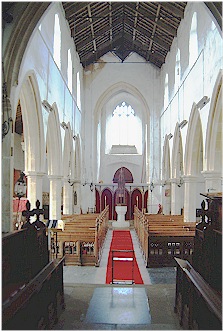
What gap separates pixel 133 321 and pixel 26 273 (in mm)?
1444

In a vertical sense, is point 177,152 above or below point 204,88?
below

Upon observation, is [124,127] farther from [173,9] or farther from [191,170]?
[191,170]

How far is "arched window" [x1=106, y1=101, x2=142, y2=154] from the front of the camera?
26.1 meters

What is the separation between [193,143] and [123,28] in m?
8.93

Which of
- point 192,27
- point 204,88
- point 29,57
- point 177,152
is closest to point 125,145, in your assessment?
point 177,152

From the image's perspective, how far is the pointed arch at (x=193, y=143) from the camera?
12.9m

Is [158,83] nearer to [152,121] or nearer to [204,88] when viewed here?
[152,121]

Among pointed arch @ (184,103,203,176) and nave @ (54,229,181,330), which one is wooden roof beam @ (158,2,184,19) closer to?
pointed arch @ (184,103,203,176)

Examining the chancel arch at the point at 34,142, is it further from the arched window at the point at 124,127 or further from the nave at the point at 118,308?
the arched window at the point at 124,127

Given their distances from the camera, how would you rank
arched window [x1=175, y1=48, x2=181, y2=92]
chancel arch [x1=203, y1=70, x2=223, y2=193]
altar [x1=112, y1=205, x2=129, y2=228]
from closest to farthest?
chancel arch [x1=203, y1=70, x2=223, y2=193] → arched window [x1=175, y1=48, x2=181, y2=92] → altar [x1=112, y1=205, x2=129, y2=228]

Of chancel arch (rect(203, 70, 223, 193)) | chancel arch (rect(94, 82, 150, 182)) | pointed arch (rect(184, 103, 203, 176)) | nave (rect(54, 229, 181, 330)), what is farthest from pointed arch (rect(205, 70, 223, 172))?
chancel arch (rect(94, 82, 150, 182))

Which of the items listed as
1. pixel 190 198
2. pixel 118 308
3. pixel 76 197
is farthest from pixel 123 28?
pixel 118 308

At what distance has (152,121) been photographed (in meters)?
22.2

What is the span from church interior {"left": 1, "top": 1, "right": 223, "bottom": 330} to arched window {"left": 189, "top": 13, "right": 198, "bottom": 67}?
2.7 inches
